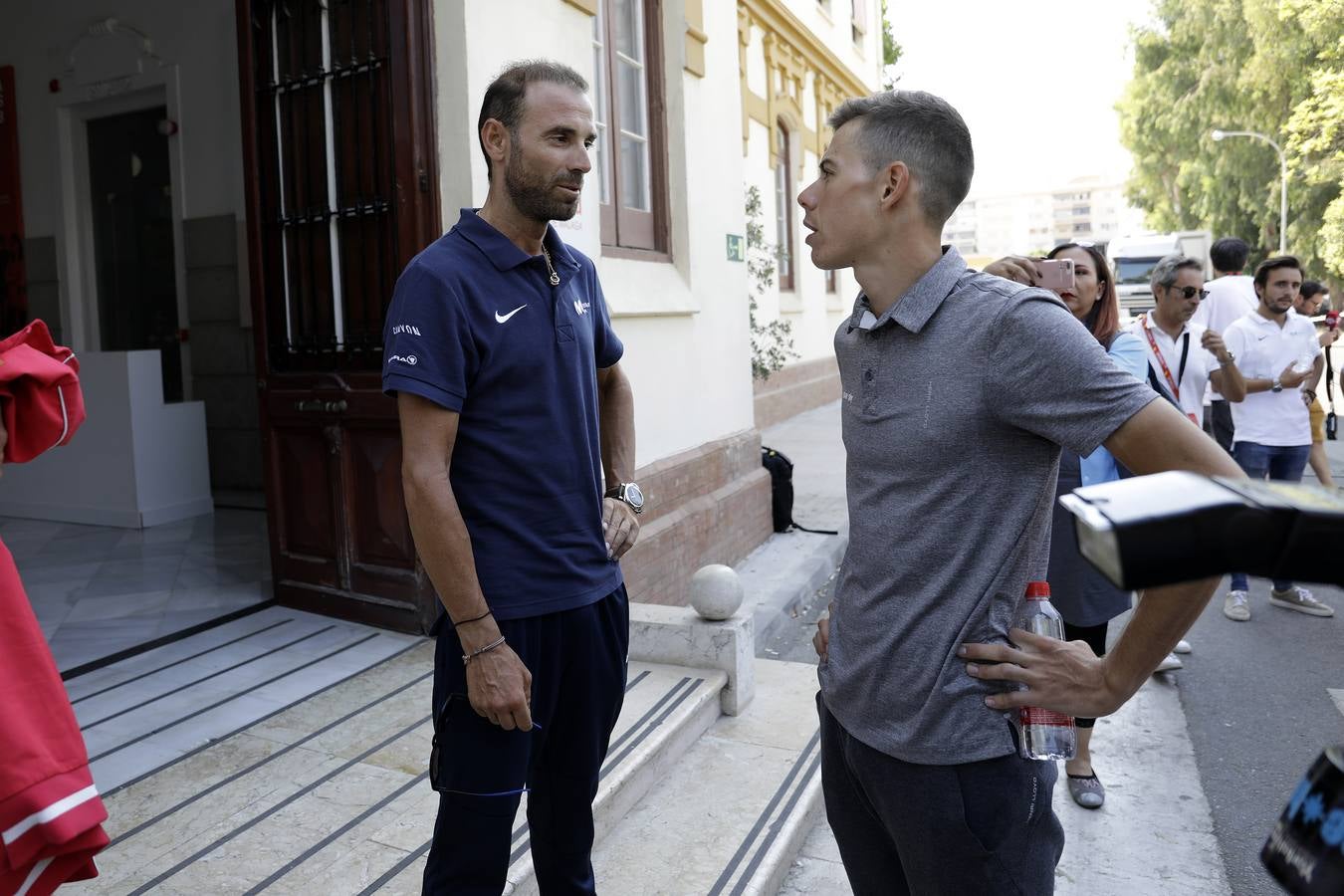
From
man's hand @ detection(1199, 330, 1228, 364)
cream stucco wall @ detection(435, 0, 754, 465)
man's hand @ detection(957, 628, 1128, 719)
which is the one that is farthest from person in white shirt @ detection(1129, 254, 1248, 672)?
man's hand @ detection(957, 628, 1128, 719)

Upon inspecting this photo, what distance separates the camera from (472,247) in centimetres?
229

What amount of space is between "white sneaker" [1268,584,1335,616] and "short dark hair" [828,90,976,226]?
580 cm

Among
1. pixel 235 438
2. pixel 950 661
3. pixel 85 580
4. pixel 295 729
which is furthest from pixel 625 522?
pixel 235 438

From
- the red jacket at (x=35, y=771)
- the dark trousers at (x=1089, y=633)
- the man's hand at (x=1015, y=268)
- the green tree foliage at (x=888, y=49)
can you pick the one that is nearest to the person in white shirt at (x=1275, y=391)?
the dark trousers at (x=1089, y=633)

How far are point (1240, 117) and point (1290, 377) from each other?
30434 millimetres

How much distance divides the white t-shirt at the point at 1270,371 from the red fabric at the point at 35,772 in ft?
21.8

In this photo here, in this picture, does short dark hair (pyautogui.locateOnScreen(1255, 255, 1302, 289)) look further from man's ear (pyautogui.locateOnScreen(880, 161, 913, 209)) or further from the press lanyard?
man's ear (pyautogui.locateOnScreen(880, 161, 913, 209))

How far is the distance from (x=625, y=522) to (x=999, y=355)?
1173 mm

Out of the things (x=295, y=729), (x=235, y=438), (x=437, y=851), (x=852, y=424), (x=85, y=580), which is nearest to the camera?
(x=852, y=424)

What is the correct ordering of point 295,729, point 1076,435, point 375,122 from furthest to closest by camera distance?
point 375,122 → point 295,729 → point 1076,435

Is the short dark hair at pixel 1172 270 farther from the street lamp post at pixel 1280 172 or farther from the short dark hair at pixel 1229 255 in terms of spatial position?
the street lamp post at pixel 1280 172

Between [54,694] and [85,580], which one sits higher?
[54,694]

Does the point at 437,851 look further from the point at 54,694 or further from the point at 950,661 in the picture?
the point at 950,661

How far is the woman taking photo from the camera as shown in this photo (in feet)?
12.0
